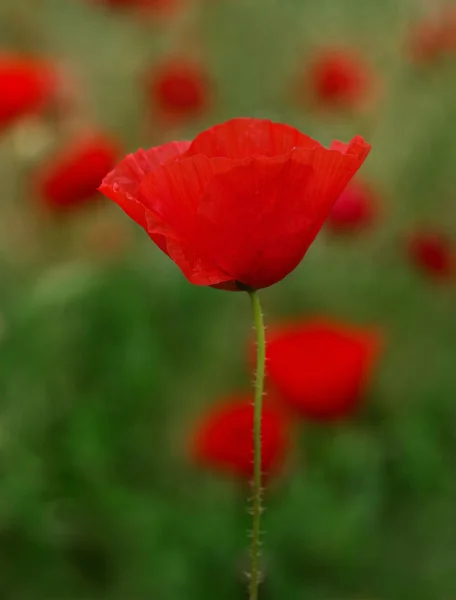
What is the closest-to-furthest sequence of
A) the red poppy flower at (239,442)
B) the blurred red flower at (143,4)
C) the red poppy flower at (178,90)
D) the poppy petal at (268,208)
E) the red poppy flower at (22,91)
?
the poppy petal at (268,208) → the red poppy flower at (239,442) → the red poppy flower at (22,91) → the red poppy flower at (178,90) → the blurred red flower at (143,4)

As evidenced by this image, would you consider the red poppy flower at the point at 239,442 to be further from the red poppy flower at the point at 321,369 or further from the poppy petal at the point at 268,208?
the poppy petal at the point at 268,208

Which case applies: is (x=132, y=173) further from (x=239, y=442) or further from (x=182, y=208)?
(x=239, y=442)

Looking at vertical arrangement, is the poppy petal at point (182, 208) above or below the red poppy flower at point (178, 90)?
below

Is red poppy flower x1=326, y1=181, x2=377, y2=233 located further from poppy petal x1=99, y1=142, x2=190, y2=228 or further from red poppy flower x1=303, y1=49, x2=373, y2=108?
poppy petal x1=99, y1=142, x2=190, y2=228

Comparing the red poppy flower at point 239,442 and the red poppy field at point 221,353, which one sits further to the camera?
the red poppy flower at point 239,442

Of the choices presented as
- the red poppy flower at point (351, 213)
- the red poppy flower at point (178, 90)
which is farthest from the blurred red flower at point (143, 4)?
the red poppy flower at point (351, 213)

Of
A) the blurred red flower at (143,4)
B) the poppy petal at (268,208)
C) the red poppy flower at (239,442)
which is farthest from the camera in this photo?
the blurred red flower at (143,4)

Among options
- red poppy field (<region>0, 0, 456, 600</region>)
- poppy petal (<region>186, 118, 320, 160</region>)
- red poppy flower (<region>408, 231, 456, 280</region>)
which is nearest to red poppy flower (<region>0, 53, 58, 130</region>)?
red poppy field (<region>0, 0, 456, 600</region>)

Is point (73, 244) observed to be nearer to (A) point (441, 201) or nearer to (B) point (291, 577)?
(A) point (441, 201)
